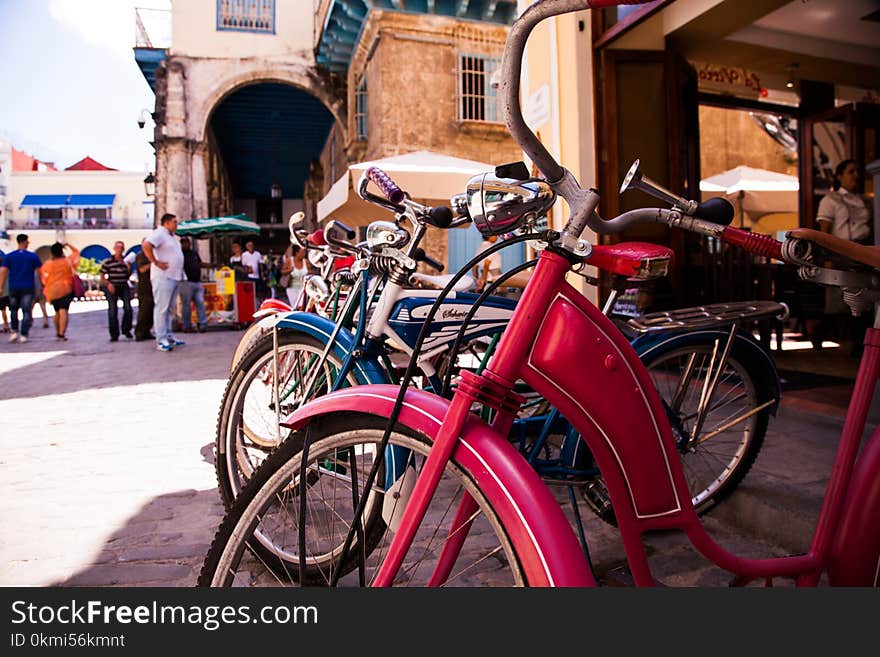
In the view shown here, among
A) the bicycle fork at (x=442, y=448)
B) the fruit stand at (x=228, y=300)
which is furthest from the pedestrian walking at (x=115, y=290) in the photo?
the bicycle fork at (x=442, y=448)

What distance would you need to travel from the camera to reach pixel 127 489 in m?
3.25

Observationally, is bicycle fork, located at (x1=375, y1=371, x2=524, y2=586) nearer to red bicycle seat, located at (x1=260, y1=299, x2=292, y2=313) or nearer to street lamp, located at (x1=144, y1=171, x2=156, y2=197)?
red bicycle seat, located at (x1=260, y1=299, x2=292, y2=313)

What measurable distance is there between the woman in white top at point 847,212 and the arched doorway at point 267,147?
50.8ft

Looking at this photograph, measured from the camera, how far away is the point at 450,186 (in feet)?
25.6

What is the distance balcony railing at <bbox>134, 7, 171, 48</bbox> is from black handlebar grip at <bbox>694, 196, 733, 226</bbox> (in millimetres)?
19574

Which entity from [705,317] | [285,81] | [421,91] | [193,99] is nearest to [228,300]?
[421,91]

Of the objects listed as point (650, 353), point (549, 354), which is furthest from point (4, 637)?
point (650, 353)

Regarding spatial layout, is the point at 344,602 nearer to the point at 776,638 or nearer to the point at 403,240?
the point at 776,638

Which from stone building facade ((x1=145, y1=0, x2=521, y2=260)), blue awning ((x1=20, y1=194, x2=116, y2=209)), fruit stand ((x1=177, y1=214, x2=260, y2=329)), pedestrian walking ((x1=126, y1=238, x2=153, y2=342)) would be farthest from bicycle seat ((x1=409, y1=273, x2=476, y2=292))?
blue awning ((x1=20, y1=194, x2=116, y2=209))

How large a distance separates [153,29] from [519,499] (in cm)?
2086

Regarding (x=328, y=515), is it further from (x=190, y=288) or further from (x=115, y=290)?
(x=190, y=288)

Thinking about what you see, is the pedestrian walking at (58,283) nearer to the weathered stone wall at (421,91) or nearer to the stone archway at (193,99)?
the weathered stone wall at (421,91)

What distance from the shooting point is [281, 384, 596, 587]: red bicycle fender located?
1.11 meters

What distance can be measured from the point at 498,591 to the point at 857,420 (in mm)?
957
